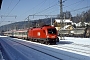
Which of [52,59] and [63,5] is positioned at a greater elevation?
[63,5]

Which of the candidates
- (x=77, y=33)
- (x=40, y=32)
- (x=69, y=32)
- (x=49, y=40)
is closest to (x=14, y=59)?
(x=49, y=40)

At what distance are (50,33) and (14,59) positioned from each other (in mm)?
17209

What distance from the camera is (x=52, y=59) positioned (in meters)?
15.4

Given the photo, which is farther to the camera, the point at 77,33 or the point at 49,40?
the point at 77,33

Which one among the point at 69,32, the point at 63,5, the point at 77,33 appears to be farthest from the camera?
the point at 69,32

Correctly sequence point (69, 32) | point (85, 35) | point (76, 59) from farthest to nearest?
1. point (69, 32)
2. point (85, 35)
3. point (76, 59)

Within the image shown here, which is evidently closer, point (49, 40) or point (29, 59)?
point (29, 59)

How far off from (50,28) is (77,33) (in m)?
35.7

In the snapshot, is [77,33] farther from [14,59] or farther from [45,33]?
[14,59]

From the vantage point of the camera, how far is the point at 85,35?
196ft

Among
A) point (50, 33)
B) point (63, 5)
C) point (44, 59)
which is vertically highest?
point (63, 5)

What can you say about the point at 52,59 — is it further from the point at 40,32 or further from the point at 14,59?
the point at 40,32

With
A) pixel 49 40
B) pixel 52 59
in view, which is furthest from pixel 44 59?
pixel 49 40

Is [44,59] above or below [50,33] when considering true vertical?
below
